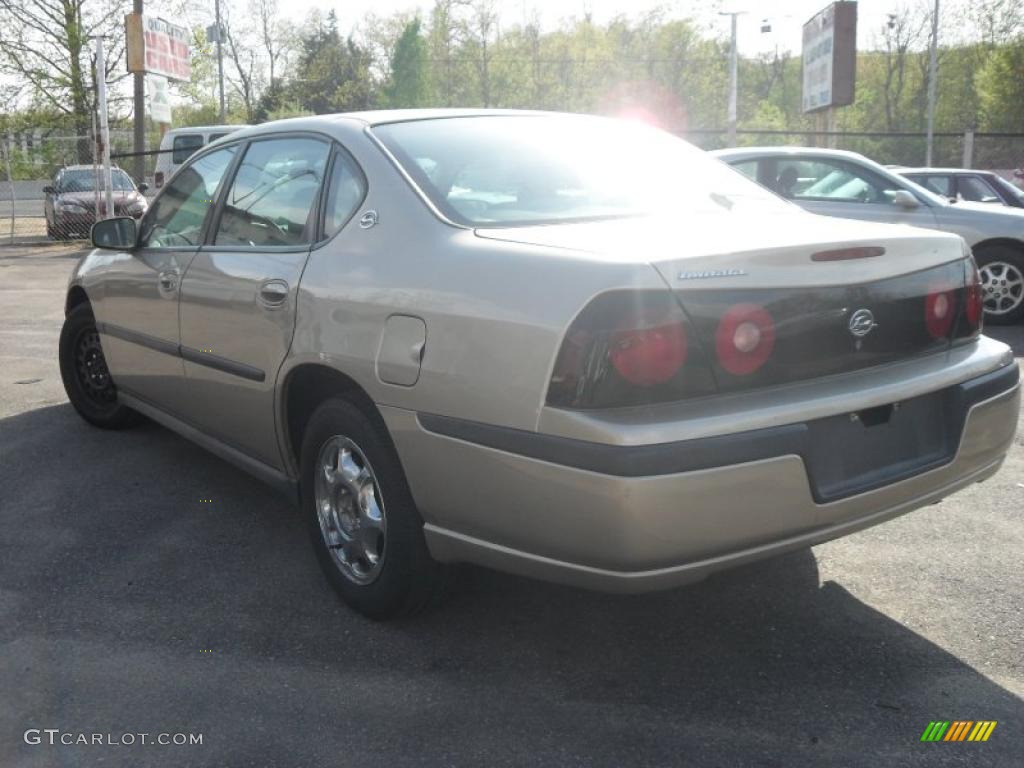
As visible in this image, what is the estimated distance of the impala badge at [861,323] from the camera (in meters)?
2.65

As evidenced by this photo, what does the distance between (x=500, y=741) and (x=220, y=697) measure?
0.80 meters

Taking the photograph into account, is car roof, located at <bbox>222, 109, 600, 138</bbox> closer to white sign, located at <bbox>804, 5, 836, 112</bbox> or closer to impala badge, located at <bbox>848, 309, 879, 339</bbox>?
impala badge, located at <bbox>848, 309, 879, 339</bbox>

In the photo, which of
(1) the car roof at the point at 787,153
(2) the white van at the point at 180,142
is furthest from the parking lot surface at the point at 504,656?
(2) the white van at the point at 180,142

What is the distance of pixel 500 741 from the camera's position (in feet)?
8.12

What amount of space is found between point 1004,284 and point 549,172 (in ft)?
22.6

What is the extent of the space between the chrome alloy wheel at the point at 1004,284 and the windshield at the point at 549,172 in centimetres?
602

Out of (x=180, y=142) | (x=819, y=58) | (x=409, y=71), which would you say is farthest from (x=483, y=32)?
(x=180, y=142)

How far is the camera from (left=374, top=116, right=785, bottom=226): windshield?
10.1 feet

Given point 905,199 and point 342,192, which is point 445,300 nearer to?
point 342,192

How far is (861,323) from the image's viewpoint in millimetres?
2664

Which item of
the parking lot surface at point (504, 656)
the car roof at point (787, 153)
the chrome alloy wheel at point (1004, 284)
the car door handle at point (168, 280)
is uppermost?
the car roof at point (787, 153)

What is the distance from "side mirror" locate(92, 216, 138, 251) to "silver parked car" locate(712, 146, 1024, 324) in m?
5.55

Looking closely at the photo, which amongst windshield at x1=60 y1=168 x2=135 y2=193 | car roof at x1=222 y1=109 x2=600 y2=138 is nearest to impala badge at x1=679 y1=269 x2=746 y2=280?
car roof at x1=222 y1=109 x2=600 y2=138

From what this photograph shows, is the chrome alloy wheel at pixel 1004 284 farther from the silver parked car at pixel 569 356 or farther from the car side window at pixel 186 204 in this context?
the car side window at pixel 186 204
